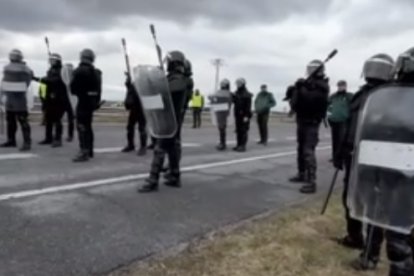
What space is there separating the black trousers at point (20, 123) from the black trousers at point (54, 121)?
3.02ft

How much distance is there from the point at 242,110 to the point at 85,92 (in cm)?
635

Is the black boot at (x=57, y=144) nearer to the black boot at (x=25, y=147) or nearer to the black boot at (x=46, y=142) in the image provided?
the black boot at (x=46, y=142)

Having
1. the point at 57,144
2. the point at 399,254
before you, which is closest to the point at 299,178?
the point at 57,144

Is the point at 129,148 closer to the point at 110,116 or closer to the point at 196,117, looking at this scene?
the point at 196,117

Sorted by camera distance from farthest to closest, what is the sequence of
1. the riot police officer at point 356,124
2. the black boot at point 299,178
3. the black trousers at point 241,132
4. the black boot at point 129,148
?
1. the black trousers at point 241,132
2. the black boot at point 129,148
3. the black boot at point 299,178
4. the riot police officer at point 356,124

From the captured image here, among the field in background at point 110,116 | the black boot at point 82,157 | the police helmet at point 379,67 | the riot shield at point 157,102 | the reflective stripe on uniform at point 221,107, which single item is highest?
the police helmet at point 379,67

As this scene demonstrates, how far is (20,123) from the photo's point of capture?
13219mm

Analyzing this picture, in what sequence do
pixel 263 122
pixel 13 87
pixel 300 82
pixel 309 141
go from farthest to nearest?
pixel 263 122
pixel 13 87
pixel 309 141
pixel 300 82

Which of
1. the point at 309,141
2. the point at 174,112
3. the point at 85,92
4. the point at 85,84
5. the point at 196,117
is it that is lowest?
the point at 196,117

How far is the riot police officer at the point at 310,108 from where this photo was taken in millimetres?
9717

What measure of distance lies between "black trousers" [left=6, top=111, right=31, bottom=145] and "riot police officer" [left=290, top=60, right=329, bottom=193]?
5658 millimetres

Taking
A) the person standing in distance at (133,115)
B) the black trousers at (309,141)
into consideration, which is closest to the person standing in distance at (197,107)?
the person standing in distance at (133,115)

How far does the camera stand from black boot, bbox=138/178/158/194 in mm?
8758

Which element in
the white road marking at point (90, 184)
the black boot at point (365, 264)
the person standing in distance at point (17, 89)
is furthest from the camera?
the person standing in distance at point (17, 89)
